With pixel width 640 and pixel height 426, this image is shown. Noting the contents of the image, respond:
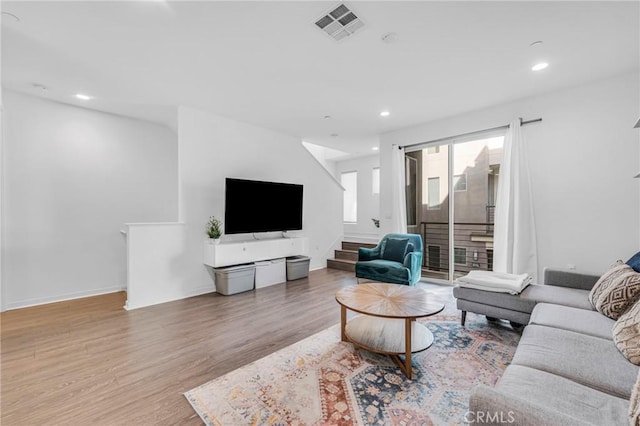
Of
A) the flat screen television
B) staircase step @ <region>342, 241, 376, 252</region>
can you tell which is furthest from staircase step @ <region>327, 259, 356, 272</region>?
the flat screen television

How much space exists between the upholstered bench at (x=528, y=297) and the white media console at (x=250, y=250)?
2964 mm

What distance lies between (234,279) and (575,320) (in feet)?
12.7

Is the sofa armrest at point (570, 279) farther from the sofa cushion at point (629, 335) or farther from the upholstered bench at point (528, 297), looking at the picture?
the sofa cushion at point (629, 335)

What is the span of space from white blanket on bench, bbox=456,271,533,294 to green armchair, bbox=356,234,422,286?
40.5 inches

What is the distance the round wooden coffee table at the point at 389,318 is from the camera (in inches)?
82.8

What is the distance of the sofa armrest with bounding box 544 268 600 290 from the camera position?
263 cm

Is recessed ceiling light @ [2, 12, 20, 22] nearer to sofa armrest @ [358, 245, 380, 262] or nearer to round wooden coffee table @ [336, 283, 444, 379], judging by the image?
round wooden coffee table @ [336, 283, 444, 379]

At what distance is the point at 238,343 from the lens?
8.51 ft

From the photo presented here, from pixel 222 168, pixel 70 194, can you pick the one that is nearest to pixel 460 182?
pixel 222 168

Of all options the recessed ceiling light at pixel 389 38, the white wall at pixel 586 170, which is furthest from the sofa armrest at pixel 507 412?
the white wall at pixel 586 170

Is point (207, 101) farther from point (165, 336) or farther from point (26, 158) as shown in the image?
point (165, 336)

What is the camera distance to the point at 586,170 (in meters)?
3.39

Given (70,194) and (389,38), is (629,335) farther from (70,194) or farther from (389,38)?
(70,194)

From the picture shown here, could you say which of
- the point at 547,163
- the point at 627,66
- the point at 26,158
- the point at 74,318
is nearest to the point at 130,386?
the point at 74,318
